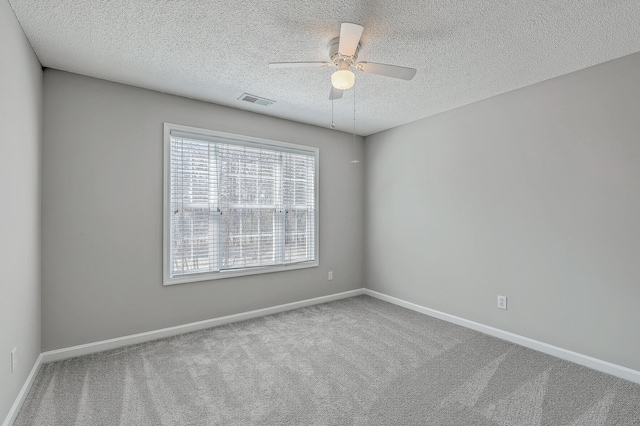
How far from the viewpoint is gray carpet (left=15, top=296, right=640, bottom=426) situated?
1.95 meters

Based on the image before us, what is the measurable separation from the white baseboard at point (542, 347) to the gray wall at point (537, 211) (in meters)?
0.05

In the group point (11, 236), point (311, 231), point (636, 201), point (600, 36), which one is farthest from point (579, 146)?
point (11, 236)

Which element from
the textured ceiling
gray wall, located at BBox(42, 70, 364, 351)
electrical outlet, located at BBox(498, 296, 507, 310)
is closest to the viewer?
the textured ceiling

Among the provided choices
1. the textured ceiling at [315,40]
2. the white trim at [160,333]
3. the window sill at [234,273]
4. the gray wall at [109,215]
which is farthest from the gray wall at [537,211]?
the gray wall at [109,215]

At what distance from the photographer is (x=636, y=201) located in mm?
2381

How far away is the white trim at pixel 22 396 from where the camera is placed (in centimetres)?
185

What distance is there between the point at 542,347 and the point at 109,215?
165 inches

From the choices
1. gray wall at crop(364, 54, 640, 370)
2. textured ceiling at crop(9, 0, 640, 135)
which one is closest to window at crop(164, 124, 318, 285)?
textured ceiling at crop(9, 0, 640, 135)

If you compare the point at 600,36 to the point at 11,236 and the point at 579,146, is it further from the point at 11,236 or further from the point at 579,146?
the point at 11,236

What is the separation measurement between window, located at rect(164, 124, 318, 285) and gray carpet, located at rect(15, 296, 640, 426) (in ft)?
2.83

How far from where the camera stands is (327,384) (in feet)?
7.61

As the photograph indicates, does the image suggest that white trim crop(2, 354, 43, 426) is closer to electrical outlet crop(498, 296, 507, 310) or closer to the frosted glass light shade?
the frosted glass light shade

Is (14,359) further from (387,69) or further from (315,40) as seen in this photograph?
(387,69)

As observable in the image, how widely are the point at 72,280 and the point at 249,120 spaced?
241 cm
